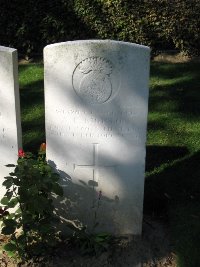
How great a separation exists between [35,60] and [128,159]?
17.3 ft

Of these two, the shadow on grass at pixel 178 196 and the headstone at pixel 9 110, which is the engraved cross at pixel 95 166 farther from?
the shadow on grass at pixel 178 196

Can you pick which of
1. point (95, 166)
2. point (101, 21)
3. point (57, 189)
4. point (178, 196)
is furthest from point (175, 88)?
point (57, 189)

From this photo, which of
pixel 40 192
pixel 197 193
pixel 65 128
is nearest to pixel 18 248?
pixel 40 192

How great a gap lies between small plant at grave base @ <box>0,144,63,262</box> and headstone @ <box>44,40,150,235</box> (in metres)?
0.21

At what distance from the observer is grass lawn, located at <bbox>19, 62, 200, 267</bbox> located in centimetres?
416

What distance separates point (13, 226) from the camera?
3.48 m

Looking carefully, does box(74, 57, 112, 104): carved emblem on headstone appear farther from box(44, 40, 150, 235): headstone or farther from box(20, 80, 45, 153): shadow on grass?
box(20, 80, 45, 153): shadow on grass

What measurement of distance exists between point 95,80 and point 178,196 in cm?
161

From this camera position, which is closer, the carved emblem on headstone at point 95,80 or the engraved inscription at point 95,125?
the carved emblem on headstone at point 95,80

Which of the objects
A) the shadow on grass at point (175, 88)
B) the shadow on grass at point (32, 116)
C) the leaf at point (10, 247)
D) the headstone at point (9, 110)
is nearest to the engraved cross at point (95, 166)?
the headstone at point (9, 110)

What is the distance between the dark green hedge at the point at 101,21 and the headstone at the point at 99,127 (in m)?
Result: 5.07

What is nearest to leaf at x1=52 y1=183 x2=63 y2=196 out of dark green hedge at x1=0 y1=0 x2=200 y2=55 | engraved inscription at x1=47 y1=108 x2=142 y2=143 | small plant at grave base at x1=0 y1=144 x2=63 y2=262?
small plant at grave base at x1=0 y1=144 x2=63 y2=262

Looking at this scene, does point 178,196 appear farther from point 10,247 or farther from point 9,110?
point 9,110

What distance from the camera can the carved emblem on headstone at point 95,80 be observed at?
3428 mm
